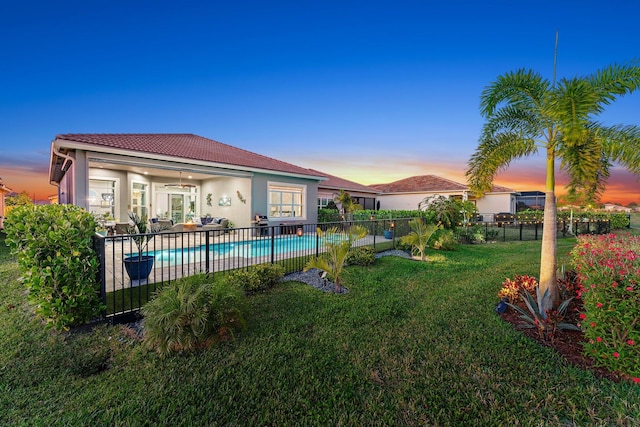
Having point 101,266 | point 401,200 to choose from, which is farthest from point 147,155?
point 401,200

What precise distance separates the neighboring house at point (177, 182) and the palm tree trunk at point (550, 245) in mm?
11109

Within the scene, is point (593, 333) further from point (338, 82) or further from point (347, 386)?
point (338, 82)

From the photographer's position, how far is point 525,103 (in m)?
5.44

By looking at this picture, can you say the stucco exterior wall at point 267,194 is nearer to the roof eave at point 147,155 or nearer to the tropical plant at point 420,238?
the roof eave at point 147,155

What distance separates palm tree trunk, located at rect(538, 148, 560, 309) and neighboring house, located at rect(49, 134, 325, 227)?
11.1 metres

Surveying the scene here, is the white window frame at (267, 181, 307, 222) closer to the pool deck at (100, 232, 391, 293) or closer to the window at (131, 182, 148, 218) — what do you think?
the pool deck at (100, 232, 391, 293)

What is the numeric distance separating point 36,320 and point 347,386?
189 inches

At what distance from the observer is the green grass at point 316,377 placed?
7.95ft

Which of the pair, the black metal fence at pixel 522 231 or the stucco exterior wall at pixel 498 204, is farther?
the stucco exterior wall at pixel 498 204

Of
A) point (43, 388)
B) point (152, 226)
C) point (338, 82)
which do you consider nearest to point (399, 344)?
point (43, 388)

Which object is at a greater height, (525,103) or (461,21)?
(461,21)

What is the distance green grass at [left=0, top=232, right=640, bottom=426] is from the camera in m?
2.42

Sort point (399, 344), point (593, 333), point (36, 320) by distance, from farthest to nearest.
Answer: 1. point (36, 320)
2. point (399, 344)
3. point (593, 333)

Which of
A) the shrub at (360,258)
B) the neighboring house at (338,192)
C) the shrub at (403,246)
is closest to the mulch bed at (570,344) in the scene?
the shrub at (360,258)
